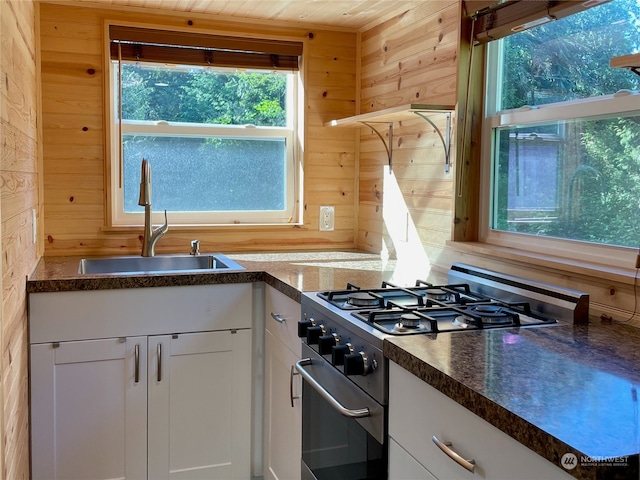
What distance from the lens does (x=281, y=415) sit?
2340 mm

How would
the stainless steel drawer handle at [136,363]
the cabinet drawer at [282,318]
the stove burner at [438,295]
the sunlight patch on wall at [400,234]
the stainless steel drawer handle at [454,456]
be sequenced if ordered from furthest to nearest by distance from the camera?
the sunlight patch on wall at [400,234] < the stainless steel drawer handle at [136,363] < the cabinet drawer at [282,318] < the stove burner at [438,295] < the stainless steel drawer handle at [454,456]

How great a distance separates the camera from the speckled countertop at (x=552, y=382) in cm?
90

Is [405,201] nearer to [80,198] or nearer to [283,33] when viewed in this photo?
[283,33]

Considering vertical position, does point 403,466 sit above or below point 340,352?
below

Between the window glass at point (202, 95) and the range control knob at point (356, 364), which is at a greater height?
the window glass at point (202, 95)

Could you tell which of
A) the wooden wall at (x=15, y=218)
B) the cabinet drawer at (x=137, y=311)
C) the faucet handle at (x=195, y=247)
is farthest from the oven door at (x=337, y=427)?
the faucet handle at (x=195, y=247)

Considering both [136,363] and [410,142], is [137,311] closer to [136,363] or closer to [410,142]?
[136,363]

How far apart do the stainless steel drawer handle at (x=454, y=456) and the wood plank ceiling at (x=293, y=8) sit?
1937 millimetres

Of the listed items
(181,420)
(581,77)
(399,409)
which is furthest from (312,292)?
(581,77)

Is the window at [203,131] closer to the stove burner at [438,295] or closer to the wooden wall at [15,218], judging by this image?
the wooden wall at [15,218]

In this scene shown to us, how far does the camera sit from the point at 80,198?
285 cm

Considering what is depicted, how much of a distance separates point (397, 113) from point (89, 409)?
Result: 156 centimetres

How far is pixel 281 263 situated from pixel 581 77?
4.40ft

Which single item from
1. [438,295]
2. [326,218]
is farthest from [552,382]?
[326,218]
